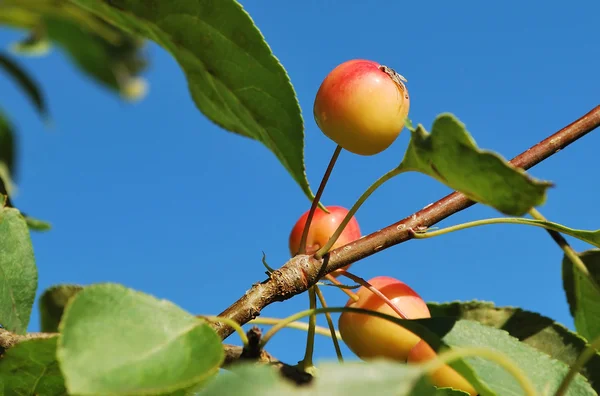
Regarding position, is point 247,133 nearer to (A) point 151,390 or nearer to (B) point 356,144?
(B) point 356,144

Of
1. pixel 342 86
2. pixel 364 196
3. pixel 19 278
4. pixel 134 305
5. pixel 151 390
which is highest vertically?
pixel 342 86

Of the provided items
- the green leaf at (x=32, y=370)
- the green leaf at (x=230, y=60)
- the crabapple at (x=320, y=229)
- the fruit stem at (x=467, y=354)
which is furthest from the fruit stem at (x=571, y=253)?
the green leaf at (x=32, y=370)

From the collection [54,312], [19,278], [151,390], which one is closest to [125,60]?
[151,390]

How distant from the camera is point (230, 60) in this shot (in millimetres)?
1277

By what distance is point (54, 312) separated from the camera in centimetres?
185

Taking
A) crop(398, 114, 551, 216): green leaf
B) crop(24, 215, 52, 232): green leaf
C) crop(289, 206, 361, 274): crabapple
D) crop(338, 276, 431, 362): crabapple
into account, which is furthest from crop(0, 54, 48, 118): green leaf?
crop(24, 215, 52, 232): green leaf

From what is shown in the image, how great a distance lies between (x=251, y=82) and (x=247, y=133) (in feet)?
0.50

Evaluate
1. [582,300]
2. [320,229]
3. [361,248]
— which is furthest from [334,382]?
[582,300]

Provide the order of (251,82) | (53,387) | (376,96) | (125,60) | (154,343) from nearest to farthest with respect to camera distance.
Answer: (125,60), (154,343), (53,387), (251,82), (376,96)

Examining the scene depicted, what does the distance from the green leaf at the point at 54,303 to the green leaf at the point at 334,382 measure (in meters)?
1.24

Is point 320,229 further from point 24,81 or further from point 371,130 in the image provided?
point 24,81

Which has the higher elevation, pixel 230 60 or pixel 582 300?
pixel 230 60

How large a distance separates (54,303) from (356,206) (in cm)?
95

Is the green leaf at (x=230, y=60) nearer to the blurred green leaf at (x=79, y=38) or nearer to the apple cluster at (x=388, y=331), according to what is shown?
the apple cluster at (x=388, y=331)
